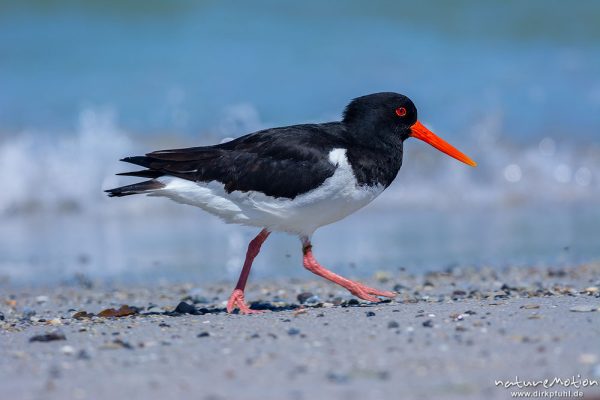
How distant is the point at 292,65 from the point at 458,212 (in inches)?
304

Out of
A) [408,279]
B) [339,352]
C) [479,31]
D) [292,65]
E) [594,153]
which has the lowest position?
[339,352]

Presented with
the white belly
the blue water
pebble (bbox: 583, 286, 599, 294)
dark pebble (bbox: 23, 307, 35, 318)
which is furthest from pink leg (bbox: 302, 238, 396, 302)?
the blue water

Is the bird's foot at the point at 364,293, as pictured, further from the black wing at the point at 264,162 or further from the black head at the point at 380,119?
the black head at the point at 380,119

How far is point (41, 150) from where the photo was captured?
15031 millimetres

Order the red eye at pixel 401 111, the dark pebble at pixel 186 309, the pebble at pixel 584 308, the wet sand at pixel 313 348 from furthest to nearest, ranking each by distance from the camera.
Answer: the red eye at pixel 401 111, the dark pebble at pixel 186 309, the pebble at pixel 584 308, the wet sand at pixel 313 348

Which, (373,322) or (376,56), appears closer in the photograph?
(373,322)

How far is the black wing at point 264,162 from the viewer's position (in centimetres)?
655

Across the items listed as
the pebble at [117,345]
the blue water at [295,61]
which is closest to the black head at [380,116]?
the pebble at [117,345]

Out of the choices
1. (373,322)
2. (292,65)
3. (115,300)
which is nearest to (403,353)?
(373,322)

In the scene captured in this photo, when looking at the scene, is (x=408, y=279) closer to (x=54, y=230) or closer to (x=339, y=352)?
(x=339, y=352)

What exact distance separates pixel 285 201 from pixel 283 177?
0.53ft

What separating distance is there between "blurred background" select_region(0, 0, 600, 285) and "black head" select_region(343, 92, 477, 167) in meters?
2.31

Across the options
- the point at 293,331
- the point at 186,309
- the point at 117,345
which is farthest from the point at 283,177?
the point at 117,345

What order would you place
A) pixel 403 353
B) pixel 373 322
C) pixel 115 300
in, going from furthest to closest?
pixel 115 300
pixel 373 322
pixel 403 353
